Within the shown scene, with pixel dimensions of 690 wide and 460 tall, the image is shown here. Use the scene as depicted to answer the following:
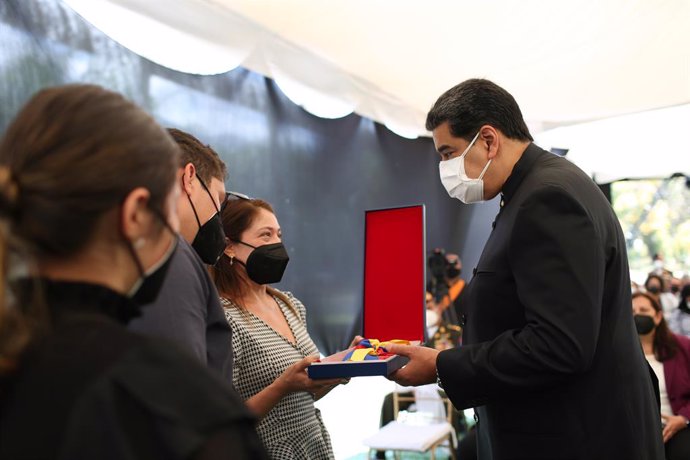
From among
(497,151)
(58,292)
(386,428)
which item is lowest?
(386,428)

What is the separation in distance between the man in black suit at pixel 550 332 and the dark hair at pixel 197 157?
71 centimetres

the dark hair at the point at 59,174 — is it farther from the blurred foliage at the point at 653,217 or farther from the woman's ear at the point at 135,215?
the blurred foliage at the point at 653,217

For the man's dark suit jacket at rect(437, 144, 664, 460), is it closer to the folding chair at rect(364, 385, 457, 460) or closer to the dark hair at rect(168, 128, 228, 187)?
the dark hair at rect(168, 128, 228, 187)

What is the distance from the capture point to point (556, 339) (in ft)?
4.73

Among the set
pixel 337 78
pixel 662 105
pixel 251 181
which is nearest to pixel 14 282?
pixel 251 181

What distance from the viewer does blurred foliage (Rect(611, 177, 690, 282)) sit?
8766mm

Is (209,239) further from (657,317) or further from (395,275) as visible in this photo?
(657,317)

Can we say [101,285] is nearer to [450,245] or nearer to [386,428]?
[386,428]

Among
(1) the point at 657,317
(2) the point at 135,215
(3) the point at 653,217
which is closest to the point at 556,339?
(2) the point at 135,215

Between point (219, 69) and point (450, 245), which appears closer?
point (219, 69)

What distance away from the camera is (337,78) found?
373 centimetres

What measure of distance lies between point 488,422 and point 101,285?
4.04 feet

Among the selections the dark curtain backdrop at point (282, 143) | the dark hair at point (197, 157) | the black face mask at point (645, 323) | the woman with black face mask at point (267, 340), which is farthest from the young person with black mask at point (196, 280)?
the black face mask at point (645, 323)

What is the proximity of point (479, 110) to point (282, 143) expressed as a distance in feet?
7.08
